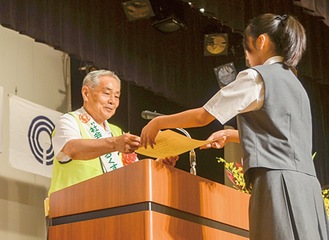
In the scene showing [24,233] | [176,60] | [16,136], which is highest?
[176,60]

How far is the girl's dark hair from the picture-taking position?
7.11ft

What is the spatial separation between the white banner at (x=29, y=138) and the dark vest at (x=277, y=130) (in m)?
3.19

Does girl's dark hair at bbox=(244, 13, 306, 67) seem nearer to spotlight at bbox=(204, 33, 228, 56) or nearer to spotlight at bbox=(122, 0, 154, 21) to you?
spotlight at bbox=(122, 0, 154, 21)

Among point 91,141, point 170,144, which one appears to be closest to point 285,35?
point 170,144

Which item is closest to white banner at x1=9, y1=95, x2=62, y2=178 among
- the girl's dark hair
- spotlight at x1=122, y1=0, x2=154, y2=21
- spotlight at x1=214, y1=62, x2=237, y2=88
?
spotlight at x1=122, y1=0, x2=154, y2=21

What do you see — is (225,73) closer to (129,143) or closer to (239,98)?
(129,143)

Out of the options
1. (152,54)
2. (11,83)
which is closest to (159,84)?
(152,54)

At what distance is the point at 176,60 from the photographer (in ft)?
18.8

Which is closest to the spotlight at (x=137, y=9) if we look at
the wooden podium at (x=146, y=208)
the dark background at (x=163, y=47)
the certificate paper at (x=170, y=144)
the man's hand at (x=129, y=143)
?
the dark background at (x=163, y=47)

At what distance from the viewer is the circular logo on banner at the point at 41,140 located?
5109 mm

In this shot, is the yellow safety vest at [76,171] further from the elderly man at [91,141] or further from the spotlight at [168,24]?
the spotlight at [168,24]

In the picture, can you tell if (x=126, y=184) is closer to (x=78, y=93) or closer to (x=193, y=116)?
(x=193, y=116)

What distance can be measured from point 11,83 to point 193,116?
3401mm

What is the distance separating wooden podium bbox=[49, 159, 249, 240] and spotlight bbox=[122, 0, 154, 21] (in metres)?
3.02
